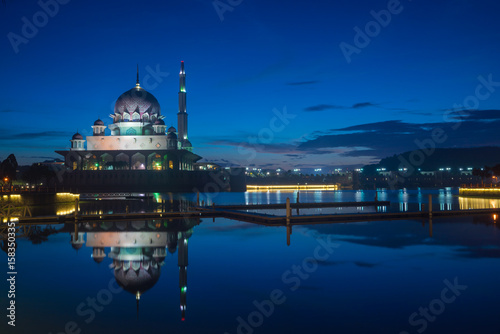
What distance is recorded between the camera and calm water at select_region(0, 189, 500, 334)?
700cm

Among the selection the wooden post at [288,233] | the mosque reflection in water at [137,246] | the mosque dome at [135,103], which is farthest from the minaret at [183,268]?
the mosque dome at [135,103]

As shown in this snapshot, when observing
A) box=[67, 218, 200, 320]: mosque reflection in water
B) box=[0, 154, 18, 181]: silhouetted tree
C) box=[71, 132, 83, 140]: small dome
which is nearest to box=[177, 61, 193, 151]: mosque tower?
box=[71, 132, 83, 140]: small dome

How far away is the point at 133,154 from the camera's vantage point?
91812 mm

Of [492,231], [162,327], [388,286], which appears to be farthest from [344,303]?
[492,231]

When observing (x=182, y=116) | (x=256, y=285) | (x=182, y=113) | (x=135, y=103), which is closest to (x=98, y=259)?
(x=256, y=285)

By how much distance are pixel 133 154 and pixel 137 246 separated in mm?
80252

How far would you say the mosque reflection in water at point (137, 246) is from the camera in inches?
382

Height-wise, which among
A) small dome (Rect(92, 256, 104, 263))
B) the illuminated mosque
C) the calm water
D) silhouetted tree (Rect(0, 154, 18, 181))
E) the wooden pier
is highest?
the illuminated mosque

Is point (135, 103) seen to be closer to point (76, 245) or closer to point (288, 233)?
point (288, 233)

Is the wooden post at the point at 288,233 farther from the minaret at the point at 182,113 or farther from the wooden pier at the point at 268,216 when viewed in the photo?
the minaret at the point at 182,113

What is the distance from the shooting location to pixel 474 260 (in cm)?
1196

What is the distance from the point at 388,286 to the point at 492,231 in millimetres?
12120

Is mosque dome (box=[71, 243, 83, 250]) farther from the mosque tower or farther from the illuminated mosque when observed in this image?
the mosque tower

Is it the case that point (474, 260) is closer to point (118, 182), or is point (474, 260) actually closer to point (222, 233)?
point (222, 233)
